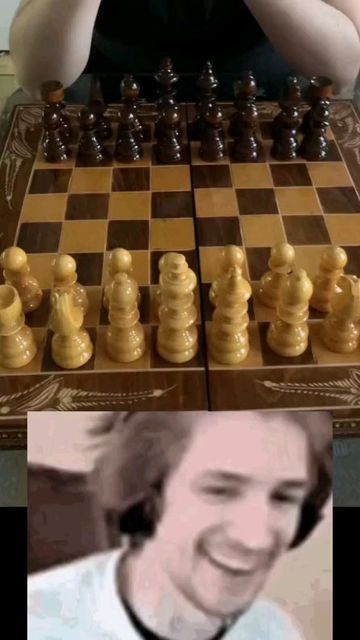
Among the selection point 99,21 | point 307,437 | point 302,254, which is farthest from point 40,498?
point 99,21

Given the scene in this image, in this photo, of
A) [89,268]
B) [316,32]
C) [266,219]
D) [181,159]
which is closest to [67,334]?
[89,268]

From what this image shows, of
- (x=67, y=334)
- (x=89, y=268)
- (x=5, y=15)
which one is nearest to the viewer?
(x=67, y=334)

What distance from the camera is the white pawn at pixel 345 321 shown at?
84cm

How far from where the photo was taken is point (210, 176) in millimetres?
1147

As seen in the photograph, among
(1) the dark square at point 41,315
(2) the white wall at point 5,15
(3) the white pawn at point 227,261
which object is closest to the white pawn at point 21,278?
(1) the dark square at point 41,315

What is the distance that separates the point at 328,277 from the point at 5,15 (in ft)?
6.78

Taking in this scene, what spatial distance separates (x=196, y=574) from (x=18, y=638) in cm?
21

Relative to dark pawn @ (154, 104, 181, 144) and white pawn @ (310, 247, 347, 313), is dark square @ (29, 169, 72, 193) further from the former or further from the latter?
white pawn @ (310, 247, 347, 313)

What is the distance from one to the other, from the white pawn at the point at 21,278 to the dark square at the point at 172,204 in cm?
25

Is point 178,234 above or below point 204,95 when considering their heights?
below

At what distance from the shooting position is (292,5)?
1173 mm

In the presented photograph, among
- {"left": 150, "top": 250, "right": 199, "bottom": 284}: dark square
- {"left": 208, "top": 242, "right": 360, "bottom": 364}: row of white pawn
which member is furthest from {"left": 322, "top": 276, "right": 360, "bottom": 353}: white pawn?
{"left": 150, "top": 250, "right": 199, "bottom": 284}: dark square

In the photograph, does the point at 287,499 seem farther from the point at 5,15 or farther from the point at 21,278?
the point at 5,15

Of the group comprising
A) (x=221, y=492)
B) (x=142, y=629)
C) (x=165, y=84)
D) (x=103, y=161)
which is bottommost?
(x=142, y=629)
